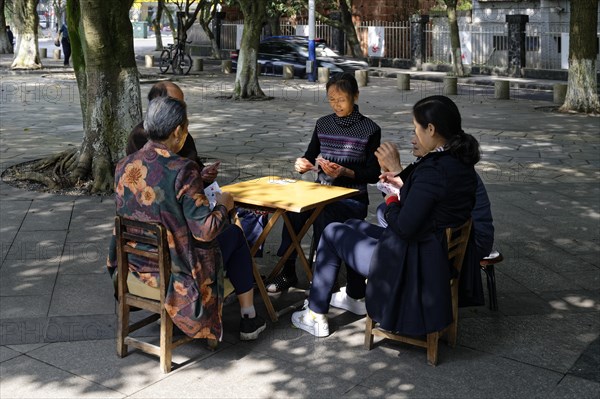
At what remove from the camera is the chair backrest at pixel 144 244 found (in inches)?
183

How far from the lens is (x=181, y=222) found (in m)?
4.68

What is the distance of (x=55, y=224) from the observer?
804cm

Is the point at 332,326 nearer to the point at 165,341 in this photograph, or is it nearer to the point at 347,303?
the point at 347,303

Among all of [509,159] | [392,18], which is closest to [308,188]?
[509,159]

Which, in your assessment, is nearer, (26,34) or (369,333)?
(369,333)

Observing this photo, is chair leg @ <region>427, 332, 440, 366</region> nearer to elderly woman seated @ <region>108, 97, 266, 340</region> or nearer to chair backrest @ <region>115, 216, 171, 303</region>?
elderly woman seated @ <region>108, 97, 266, 340</region>

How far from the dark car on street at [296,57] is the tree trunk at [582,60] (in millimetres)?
10322

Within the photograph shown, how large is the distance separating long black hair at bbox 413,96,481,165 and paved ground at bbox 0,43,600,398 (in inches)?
46.9

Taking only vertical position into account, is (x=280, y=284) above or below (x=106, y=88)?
below

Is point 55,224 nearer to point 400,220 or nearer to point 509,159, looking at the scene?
point 400,220

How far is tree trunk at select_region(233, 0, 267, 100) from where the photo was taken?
18.6 metres

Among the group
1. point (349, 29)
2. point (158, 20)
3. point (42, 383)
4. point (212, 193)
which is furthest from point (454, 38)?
point (42, 383)

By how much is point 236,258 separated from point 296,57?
74.9 feet

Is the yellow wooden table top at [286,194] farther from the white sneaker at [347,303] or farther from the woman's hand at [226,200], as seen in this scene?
→ the white sneaker at [347,303]
